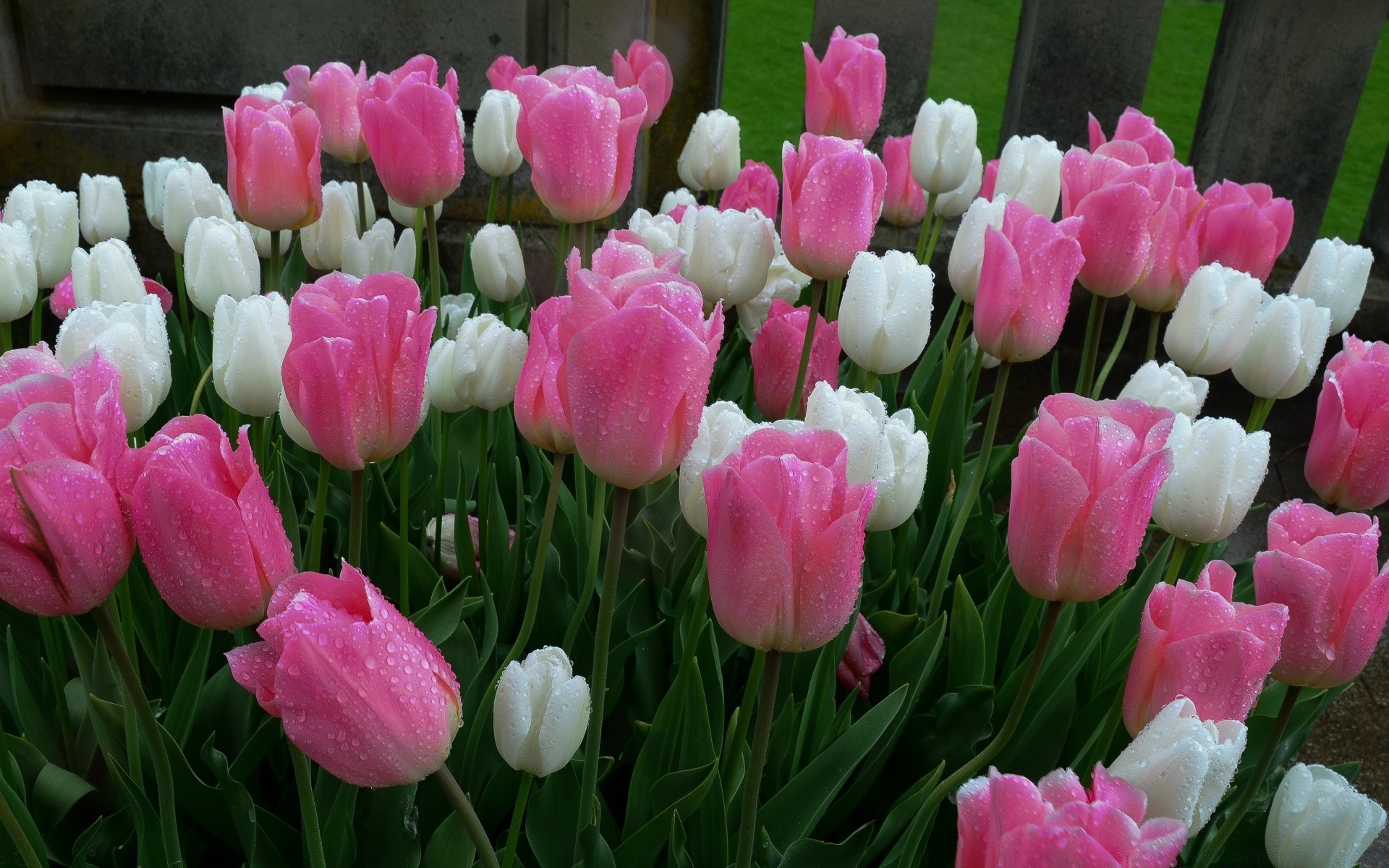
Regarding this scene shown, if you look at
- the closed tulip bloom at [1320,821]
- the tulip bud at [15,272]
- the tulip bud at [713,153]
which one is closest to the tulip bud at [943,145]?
the tulip bud at [713,153]

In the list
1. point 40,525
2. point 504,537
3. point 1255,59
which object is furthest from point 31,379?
point 1255,59

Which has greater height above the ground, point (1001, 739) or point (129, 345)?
point (129, 345)

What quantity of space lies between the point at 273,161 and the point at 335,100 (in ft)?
0.96

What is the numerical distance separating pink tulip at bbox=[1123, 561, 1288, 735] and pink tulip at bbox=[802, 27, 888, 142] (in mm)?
956

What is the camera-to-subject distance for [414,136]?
119cm

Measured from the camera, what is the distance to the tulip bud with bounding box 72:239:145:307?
110 centimetres

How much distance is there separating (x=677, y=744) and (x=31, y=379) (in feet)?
1.89


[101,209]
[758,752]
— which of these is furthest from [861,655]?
[101,209]

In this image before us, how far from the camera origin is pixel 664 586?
1.12 metres

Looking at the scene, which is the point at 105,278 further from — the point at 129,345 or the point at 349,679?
the point at 349,679

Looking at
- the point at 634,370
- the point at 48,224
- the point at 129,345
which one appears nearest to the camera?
the point at 634,370

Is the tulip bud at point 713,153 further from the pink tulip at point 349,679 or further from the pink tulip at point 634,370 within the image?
the pink tulip at point 349,679

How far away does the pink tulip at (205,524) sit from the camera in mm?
583

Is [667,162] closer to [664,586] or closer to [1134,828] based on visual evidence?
[664,586]
